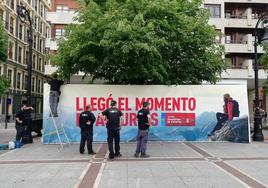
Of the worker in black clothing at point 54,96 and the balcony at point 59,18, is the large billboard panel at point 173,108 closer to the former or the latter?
the worker in black clothing at point 54,96

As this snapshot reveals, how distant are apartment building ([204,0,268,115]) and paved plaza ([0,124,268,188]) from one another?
27311 mm

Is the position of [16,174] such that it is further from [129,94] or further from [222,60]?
[222,60]

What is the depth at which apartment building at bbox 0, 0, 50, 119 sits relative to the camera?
4631 centimetres

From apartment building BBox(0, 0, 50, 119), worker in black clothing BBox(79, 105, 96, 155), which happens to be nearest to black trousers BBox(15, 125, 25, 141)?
worker in black clothing BBox(79, 105, 96, 155)

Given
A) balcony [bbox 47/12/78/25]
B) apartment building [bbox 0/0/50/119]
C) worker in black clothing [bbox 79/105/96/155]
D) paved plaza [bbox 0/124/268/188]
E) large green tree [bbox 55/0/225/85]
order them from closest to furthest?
paved plaza [bbox 0/124/268/188] < worker in black clothing [bbox 79/105/96/155] < large green tree [bbox 55/0/225/85] < balcony [bbox 47/12/78/25] < apartment building [bbox 0/0/50/119]

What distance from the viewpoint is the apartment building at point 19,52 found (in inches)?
1823

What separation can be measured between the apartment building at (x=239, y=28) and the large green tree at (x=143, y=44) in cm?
2178

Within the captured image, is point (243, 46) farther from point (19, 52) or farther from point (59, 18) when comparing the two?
point (19, 52)

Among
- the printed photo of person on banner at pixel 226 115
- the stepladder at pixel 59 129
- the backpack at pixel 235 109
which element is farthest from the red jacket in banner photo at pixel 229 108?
the stepladder at pixel 59 129

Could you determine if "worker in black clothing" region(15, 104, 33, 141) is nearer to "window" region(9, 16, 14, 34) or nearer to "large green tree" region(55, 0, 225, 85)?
"large green tree" region(55, 0, 225, 85)

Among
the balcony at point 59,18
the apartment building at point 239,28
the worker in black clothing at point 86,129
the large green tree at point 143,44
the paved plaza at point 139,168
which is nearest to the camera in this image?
the paved plaza at point 139,168

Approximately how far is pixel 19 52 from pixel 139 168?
45052 millimetres

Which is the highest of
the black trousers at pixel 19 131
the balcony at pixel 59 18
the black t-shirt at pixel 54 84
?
the balcony at pixel 59 18

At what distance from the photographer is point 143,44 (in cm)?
1464
